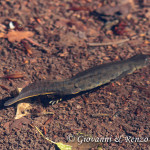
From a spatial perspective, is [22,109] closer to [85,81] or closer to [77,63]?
[85,81]

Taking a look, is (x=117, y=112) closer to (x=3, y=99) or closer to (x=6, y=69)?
(x=3, y=99)

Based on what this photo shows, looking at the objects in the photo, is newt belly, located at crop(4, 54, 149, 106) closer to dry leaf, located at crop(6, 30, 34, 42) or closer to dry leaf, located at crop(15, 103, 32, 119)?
dry leaf, located at crop(15, 103, 32, 119)

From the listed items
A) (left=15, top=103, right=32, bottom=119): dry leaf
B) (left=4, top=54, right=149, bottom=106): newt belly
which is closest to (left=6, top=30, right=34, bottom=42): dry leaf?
(left=4, top=54, right=149, bottom=106): newt belly

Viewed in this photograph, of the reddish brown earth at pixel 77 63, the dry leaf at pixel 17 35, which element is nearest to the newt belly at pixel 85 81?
the reddish brown earth at pixel 77 63

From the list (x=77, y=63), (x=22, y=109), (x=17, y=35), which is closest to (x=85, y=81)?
(x=77, y=63)

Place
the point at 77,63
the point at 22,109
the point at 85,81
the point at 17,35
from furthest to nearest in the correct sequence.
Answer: the point at 17,35
the point at 77,63
the point at 85,81
the point at 22,109

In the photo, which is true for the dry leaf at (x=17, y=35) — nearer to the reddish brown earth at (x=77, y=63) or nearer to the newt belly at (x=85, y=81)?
the reddish brown earth at (x=77, y=63)
